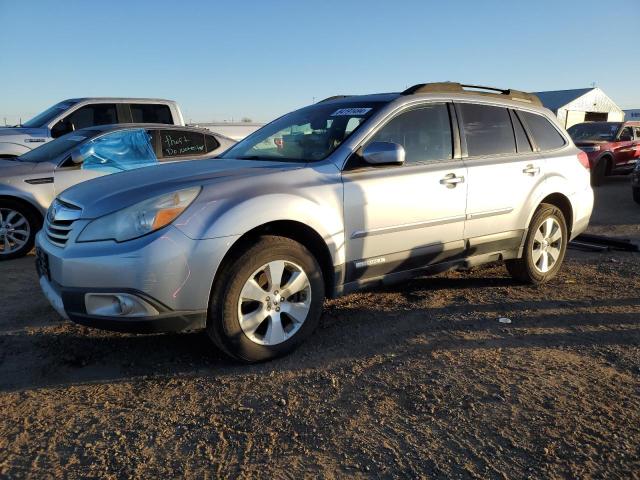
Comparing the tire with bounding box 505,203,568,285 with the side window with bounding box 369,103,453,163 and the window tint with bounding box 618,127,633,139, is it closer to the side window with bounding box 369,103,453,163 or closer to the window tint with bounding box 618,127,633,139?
the side window with bounding box 369,103,453,163

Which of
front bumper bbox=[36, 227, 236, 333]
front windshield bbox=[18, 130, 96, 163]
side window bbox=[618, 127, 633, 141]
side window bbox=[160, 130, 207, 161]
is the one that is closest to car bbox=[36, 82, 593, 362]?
front bumper bbox=[36, 227, 236, 333]

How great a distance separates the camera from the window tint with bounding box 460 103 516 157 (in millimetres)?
4445

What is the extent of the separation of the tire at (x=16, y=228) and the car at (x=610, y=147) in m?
13.1

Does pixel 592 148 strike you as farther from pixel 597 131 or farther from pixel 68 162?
pixel 68 162

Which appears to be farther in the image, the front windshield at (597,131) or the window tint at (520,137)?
the front windshield at (597,131)

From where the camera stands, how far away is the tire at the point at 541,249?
4883 millimetres

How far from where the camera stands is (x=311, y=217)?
344cm

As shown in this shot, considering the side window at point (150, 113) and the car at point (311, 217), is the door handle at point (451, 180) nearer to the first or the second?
the car at point (311, 217)

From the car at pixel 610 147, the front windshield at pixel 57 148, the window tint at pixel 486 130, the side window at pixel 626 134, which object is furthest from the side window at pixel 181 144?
the side window at pixel 626 134

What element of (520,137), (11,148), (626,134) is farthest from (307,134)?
(626,134)

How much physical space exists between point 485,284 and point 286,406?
293 centimetres

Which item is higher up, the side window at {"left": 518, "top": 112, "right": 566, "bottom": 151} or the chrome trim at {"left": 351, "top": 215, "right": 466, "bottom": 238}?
the side window at {"left": 518, "top": 112, "right": 566, "bottom": 151}

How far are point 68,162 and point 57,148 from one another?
48 cm

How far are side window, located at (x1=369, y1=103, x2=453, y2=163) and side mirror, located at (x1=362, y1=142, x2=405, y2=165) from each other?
22cm
